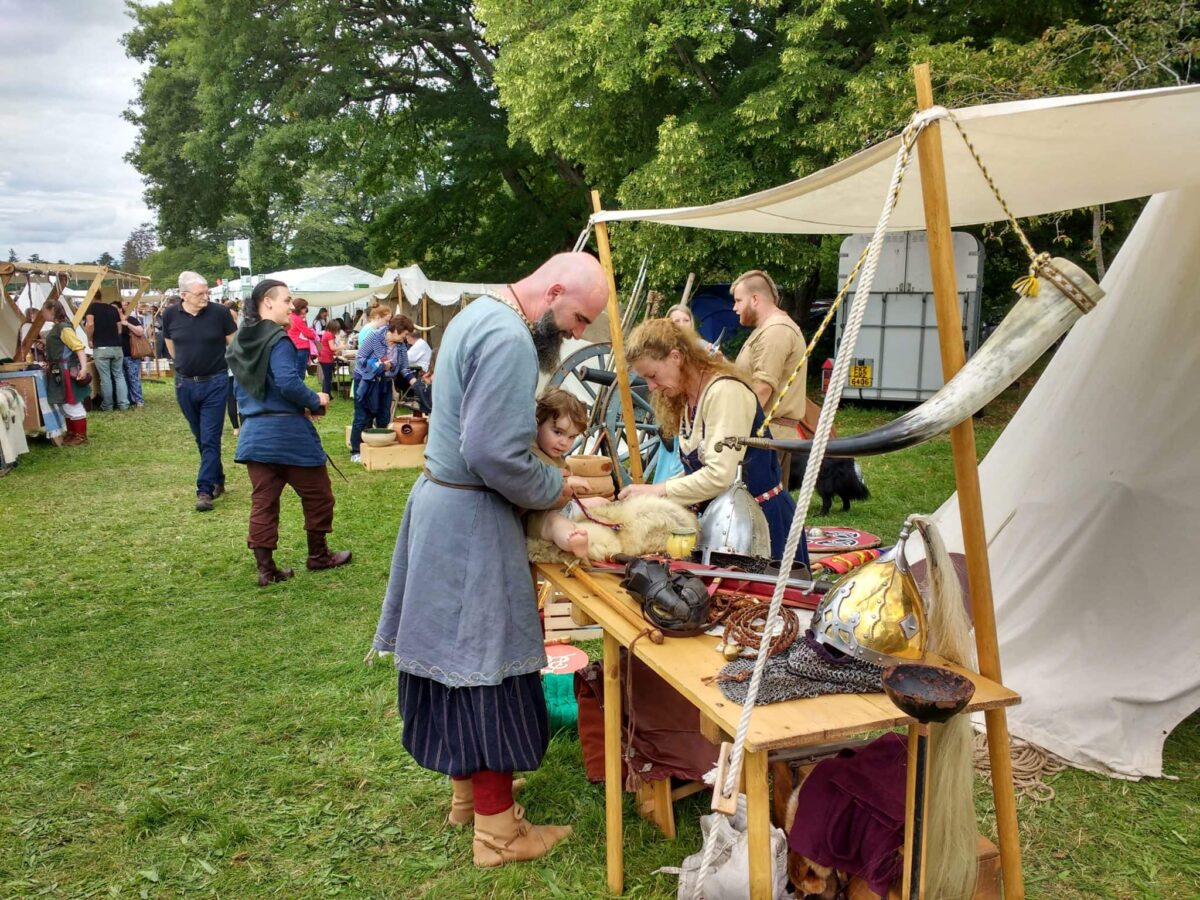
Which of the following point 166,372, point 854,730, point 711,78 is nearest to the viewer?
point 854,730

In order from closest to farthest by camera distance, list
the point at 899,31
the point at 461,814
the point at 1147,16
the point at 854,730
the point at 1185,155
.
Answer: the point at 854,730, the point at 1185,155, the point at 461,814, the point at 1147,16, the point at 899,31

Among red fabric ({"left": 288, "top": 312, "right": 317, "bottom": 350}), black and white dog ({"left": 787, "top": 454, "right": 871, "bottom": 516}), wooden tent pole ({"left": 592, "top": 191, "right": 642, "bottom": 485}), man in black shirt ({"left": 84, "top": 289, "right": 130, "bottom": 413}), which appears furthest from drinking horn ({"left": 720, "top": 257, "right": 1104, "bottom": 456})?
man in black shirt ({"left": 84, "top": 289, "right": 130, "bottom": 413})

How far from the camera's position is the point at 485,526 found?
7.24ft

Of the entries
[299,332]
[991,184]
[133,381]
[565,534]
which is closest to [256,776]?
[565,534]

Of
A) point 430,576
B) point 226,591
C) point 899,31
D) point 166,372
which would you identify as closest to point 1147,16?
point 899,31

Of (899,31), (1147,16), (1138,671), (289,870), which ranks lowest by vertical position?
(289,870)

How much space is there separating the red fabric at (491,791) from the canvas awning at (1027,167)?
6.23 ft

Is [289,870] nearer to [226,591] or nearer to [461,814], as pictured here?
[461,814]

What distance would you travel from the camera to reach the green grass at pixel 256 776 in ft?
7.98

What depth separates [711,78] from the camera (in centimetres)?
1212

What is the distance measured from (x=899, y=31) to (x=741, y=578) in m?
10.1

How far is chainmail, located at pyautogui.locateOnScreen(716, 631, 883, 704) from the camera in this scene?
1.65 meters

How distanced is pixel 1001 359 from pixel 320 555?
4318 mm

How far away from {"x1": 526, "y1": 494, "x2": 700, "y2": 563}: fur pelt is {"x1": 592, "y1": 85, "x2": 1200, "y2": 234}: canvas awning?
3.53ft
